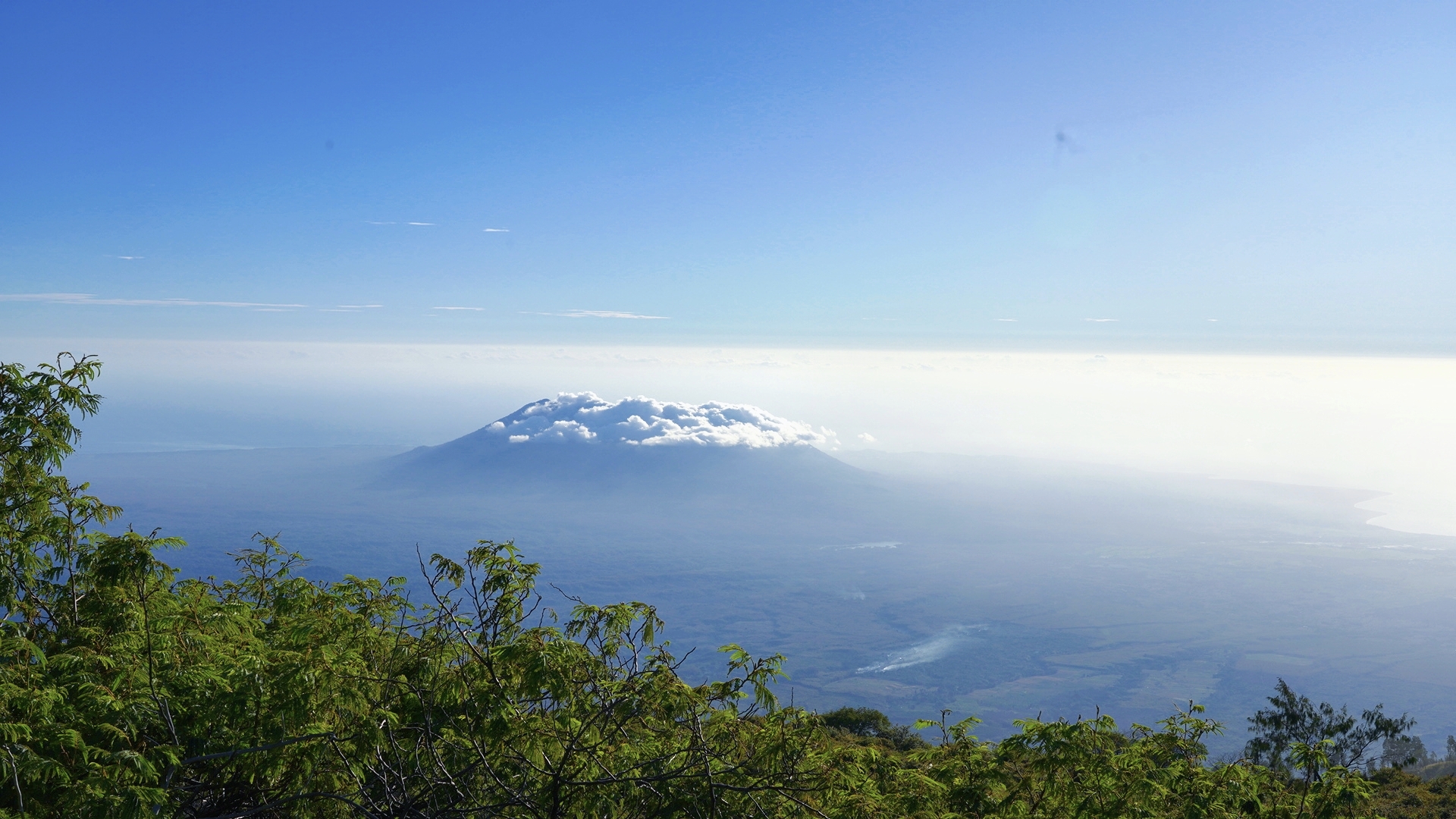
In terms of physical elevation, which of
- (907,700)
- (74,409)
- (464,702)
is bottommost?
(907,700)

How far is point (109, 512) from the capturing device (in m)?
7.57

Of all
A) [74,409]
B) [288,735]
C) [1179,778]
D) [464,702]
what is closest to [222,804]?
[288,735]

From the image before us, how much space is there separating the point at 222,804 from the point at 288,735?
3.23 feet

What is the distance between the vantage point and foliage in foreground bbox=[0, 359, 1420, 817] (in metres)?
4.91

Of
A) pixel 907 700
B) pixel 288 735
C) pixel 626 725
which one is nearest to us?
pixel 288 735

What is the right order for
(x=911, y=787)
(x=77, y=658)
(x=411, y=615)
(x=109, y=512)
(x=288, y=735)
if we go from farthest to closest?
(x=411, y=615) → (x=109, y=512) → (x=911, y=787) → (x=77, y=658) → (x=288, y=735)

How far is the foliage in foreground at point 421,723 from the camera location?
4.91m

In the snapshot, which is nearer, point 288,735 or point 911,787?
point 288,735

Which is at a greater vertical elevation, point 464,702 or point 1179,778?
point 464,702

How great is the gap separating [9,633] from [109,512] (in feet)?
4.78

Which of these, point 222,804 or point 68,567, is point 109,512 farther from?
point 222,804

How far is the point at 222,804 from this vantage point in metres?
5.62

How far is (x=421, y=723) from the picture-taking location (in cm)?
570

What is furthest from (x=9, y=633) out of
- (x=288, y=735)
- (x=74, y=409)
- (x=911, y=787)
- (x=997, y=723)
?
(x=997, y=723)
